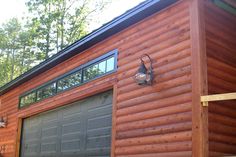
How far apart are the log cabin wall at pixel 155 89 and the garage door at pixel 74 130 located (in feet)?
1.57

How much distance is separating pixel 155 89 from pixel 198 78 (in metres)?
1.19

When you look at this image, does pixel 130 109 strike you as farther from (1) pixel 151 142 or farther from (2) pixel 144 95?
(1) pixel 151 142

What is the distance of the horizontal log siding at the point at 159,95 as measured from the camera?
7152 millimetres

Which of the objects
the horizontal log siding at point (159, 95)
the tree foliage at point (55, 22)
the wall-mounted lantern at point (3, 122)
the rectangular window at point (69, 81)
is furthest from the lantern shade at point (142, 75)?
the tree foliage at point (55, 22)

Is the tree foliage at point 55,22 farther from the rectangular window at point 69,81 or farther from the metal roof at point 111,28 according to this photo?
the rectangular window at point 69,81

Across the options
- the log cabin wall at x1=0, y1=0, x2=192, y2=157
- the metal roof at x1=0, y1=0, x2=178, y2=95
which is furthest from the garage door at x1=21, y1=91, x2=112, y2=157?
the metal roof at x1=0, y1=0, x2=178, y2=95

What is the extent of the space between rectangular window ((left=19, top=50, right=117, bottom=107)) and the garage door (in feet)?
1.81

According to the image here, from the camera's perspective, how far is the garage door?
9625 mm

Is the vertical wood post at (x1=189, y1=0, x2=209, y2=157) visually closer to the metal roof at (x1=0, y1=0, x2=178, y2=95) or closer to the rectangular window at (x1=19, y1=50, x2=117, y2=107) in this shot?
the metal roof at (x1=0, y1=0, x2=178, y2=95)

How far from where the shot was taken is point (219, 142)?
22.8 ft

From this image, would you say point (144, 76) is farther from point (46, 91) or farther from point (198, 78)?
point (46, 91)

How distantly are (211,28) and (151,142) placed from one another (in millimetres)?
2496

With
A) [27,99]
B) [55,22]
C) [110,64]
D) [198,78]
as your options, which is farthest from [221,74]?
[55,22]

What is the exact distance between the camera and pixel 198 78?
6891mm
